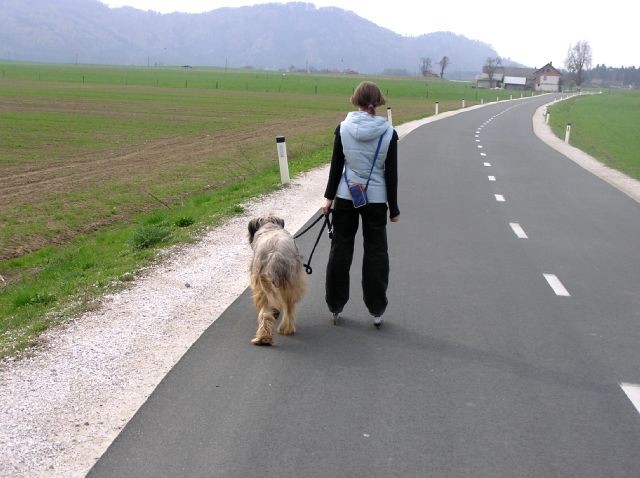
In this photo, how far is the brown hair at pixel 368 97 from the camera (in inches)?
252

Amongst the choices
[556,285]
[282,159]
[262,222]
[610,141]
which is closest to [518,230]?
[556,285]

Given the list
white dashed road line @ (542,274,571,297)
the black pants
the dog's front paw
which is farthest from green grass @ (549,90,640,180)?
the dog's front paw

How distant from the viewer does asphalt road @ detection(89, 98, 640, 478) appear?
4.40 m

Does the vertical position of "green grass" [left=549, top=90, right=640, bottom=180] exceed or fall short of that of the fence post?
it falls short

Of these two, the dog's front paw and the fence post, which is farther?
the fence post

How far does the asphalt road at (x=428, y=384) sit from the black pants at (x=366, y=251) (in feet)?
1.01

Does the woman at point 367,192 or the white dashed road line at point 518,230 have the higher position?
the woman at point 367,192

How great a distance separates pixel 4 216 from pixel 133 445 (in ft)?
40.1

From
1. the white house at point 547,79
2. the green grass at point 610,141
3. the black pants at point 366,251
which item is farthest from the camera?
the white house at point 547,79

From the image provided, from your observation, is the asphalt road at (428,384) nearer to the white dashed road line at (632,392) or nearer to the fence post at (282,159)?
the white dashed road line at (632,392)

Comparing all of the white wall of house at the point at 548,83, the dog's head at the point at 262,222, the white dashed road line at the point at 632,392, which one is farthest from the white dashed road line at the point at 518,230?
the white wall of house at the point at 548,83

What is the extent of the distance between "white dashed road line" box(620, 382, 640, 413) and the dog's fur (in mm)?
2623

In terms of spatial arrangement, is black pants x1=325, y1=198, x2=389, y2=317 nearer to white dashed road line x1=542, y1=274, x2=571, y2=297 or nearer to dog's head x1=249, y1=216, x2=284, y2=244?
dog's head x1=249, y1=216, x2=284, y2=244

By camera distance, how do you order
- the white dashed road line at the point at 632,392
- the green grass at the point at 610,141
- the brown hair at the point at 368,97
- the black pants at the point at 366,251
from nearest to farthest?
1. the white dashed road line at the point at 632,392
2. the brown hair at the point at 368,97
3. the black pants at the point at 366,251
4. the green grass at the point at 610,141
